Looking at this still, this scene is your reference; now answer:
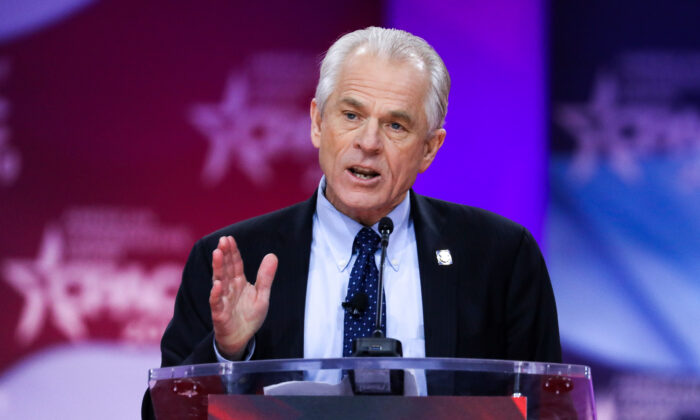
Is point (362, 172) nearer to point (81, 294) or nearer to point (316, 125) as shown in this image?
point (316, 125)

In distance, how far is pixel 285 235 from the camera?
2.19 meters

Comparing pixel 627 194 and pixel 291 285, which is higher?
pixel 627 194

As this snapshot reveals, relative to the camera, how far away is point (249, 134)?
405cm

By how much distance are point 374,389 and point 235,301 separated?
416 millimetres

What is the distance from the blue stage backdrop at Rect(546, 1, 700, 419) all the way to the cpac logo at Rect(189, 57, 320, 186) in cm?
115

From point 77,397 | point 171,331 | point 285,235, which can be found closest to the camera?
point 171,331

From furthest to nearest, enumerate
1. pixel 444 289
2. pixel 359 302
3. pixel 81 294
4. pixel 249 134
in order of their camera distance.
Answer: pixel 249 134 → pixel 81 294 → pixel 444 289 → pixel 359 302

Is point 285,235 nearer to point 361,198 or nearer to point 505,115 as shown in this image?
point 361,198

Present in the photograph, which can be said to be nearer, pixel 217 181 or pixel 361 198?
pixel 361 198

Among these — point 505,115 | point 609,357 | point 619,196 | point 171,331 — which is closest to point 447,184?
point 505,115

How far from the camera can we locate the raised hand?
1.62 metres

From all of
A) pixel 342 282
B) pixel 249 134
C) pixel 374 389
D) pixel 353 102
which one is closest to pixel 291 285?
pixel 342 282

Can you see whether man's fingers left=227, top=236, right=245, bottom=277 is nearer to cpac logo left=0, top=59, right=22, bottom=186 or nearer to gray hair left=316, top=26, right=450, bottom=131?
gray hair left=316, top=26, right=450, bottom=131

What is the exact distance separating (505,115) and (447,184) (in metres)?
0.41
